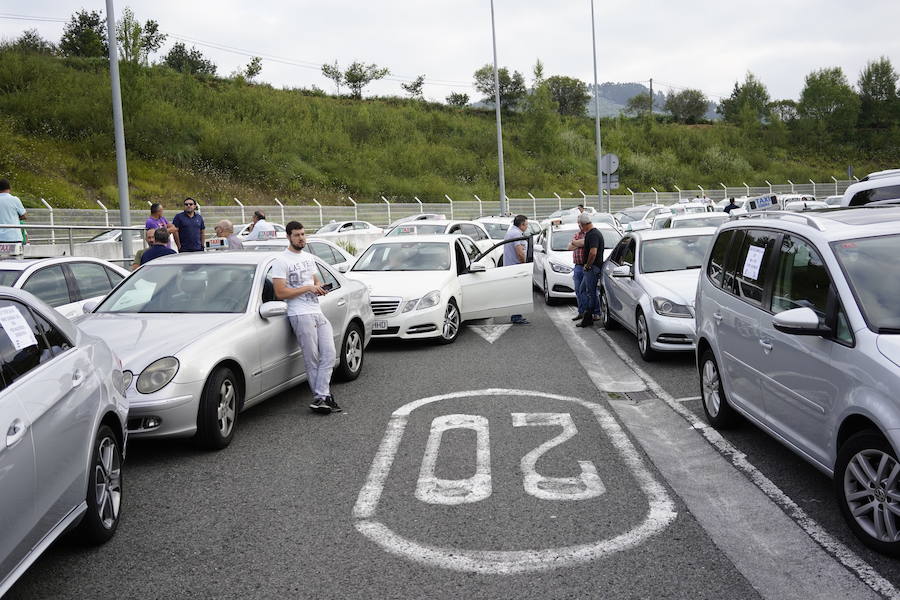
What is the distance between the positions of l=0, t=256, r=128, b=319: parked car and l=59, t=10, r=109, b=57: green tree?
65051 millimetres

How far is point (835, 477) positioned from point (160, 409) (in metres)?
4.35

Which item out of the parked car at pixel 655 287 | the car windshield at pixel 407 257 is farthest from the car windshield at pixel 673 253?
the car windshield at pixel 407 257

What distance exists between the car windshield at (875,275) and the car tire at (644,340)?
5.01 m

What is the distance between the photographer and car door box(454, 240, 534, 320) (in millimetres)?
12727

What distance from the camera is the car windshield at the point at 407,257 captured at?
506 inches

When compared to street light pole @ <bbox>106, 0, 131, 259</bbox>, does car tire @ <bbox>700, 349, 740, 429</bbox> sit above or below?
below

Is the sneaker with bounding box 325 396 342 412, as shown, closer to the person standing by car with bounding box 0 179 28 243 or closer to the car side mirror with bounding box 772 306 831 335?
the car side mirror with bounding box 772 306 831 335

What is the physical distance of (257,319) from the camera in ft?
24.3

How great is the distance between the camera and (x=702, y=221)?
1886 centimetres

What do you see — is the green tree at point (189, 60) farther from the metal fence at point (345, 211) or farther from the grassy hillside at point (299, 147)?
the metal fence at point (345, 211)

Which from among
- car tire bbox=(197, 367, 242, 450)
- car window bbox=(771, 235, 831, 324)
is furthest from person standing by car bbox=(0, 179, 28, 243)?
car window bbox=(771, 235, 831, 324)

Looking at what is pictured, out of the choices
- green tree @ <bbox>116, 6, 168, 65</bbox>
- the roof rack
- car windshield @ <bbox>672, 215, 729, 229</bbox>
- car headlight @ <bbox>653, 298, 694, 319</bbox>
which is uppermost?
green tree @ <bbox>116, 6, 168, 65</bbox>

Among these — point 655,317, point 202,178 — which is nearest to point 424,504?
point 655,317

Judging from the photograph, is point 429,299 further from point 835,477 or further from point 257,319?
point 835,477
